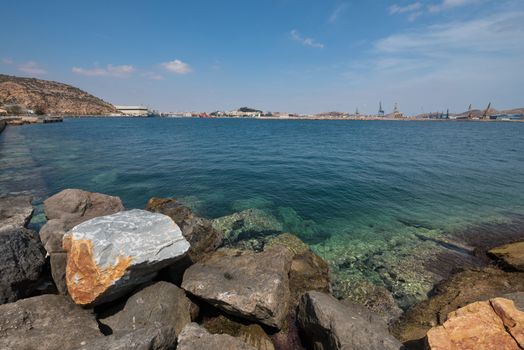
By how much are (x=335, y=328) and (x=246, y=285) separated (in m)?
2.66

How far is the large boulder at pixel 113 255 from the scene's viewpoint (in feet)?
19.5

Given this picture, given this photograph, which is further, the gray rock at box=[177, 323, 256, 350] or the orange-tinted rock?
the orange-tinted rock

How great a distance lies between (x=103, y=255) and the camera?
6.01 metres

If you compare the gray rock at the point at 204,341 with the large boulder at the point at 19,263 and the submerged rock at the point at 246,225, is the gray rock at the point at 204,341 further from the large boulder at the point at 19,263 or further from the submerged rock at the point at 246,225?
the submerged rock at the point at 246,225

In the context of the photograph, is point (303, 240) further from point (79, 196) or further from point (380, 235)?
point (79, 196)

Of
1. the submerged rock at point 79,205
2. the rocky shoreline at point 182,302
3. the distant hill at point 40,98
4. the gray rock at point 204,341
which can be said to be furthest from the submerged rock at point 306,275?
the distant hill at point 40,98

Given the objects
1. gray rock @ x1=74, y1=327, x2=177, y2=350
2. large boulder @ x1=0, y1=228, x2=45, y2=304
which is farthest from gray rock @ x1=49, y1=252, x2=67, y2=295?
gray rock @ x1=74, y1=327, x2=177, y2=350

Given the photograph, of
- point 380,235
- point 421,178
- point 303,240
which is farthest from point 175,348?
point 421,178

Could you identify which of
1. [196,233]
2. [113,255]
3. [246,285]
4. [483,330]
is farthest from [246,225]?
[483,330]

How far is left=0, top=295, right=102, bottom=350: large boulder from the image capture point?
5.00m

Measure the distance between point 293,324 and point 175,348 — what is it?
3594mm

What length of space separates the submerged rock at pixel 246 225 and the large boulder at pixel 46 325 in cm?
717

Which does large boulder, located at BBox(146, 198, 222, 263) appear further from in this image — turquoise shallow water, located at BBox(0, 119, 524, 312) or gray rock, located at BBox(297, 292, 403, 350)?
gray rock, located at BBox(297, 292, 403, 350)

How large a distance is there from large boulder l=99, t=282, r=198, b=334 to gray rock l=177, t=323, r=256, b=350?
102cm
